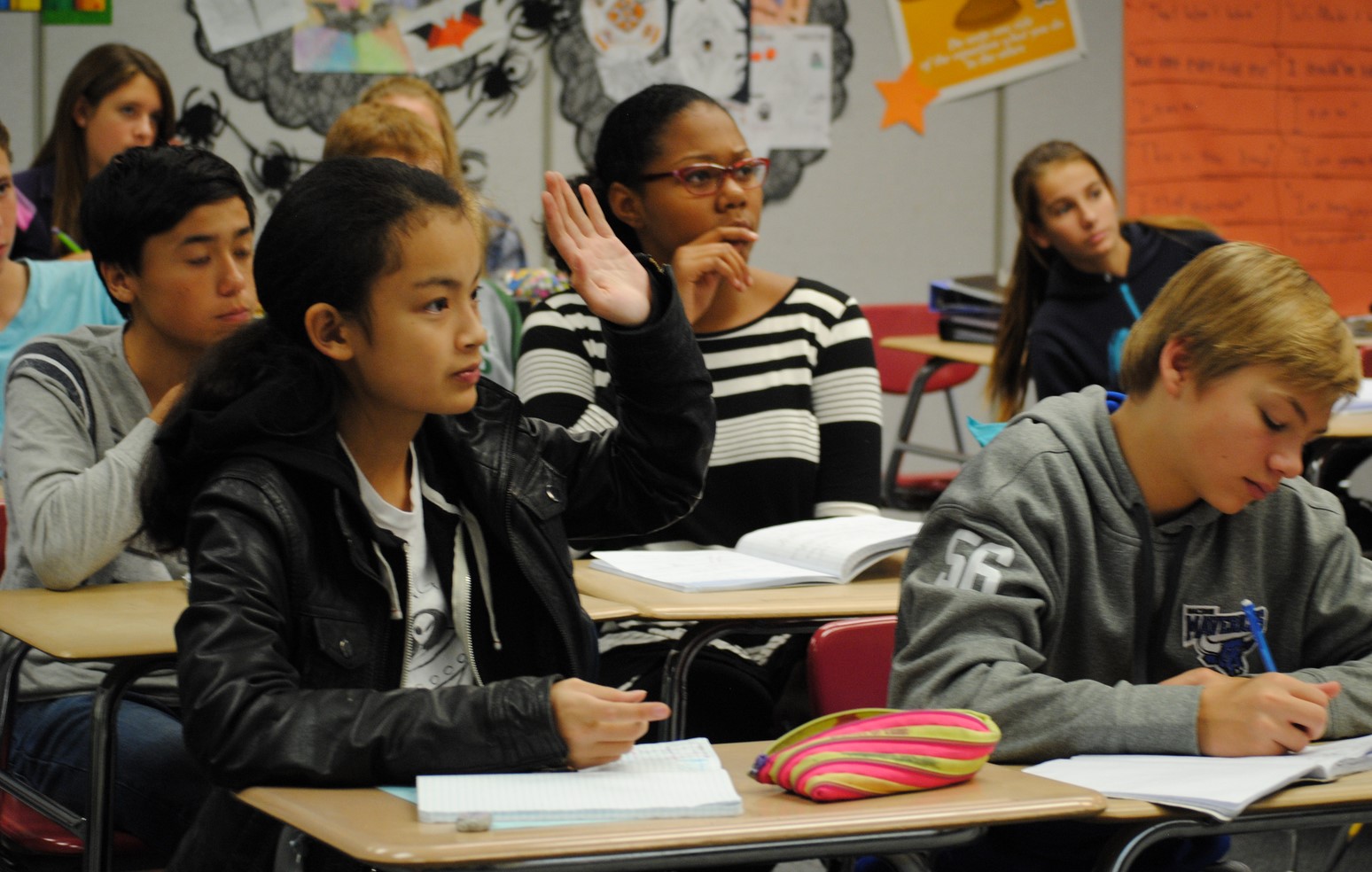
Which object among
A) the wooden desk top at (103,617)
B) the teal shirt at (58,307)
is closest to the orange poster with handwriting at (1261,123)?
the teal shirt at (58,307)

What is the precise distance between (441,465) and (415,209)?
0.86 ft

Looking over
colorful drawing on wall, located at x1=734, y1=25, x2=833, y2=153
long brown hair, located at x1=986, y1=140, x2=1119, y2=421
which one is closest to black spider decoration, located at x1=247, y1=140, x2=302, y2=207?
colorful drawing on wall, located at x1=734, y1=25, x2=833, y2=153

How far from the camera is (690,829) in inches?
40.1

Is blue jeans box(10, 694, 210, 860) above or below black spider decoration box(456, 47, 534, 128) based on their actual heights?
below

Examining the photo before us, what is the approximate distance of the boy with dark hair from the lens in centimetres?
169

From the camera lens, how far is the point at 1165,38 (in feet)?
17.5

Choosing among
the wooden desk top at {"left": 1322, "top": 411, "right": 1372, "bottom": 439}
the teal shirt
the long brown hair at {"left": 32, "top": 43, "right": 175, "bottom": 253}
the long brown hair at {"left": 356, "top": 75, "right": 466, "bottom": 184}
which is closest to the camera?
the teal shirt

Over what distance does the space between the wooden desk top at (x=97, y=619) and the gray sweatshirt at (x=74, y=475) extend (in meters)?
0.04

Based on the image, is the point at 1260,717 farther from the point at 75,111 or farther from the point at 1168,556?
the point at 75,111

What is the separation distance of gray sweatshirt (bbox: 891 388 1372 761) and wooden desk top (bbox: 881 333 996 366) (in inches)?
98.6

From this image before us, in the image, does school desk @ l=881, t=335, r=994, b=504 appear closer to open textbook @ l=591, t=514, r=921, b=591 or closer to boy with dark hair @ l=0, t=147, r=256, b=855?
open textbook @ l=591, t=514, r=921, b=591

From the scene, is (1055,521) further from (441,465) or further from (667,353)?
(441,465)

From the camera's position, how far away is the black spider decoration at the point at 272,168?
183 inches

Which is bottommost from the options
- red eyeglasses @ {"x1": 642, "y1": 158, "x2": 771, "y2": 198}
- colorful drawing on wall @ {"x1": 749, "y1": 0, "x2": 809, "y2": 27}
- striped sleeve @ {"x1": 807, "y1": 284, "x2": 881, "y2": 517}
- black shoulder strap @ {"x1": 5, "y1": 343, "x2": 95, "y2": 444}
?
striped sleeve @ {"x1": 807, "y1": 284, "x2": 881, "y2": 517}
